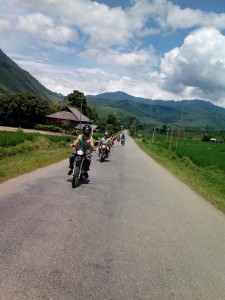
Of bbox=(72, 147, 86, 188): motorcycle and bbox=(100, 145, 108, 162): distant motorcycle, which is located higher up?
bbox=(72, 147, 86, 188): motorcycle

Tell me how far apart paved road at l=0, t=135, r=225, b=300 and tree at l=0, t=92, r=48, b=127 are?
218ft

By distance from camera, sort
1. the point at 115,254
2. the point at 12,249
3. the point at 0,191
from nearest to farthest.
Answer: the point at 12,249 → the point at 115,254 → the point at 0,191

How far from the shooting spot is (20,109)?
239 feet

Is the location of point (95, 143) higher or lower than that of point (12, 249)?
higher

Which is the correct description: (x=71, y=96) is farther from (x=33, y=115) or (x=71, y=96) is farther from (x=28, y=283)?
(x=28, y=283)

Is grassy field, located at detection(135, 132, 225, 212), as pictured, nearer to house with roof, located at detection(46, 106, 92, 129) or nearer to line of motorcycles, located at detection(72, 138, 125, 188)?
line of motorcycles, located at detection(72, 138, 125, 188)

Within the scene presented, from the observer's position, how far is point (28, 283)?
3748 millimetres

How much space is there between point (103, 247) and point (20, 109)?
71080mm

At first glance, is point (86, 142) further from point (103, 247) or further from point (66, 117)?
point (66, 117)

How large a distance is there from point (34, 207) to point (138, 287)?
364 cm

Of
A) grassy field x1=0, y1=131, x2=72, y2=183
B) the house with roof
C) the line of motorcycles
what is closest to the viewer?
the line of motorcycles

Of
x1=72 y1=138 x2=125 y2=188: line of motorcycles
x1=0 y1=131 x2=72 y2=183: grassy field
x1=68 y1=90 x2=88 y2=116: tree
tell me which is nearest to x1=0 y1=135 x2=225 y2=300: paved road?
x1=72 y1=138 x2=125 y2=188: line of motorcycles

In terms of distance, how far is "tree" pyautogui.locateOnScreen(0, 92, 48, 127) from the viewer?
238ft

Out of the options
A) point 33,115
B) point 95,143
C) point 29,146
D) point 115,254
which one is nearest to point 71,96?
point 33,115
